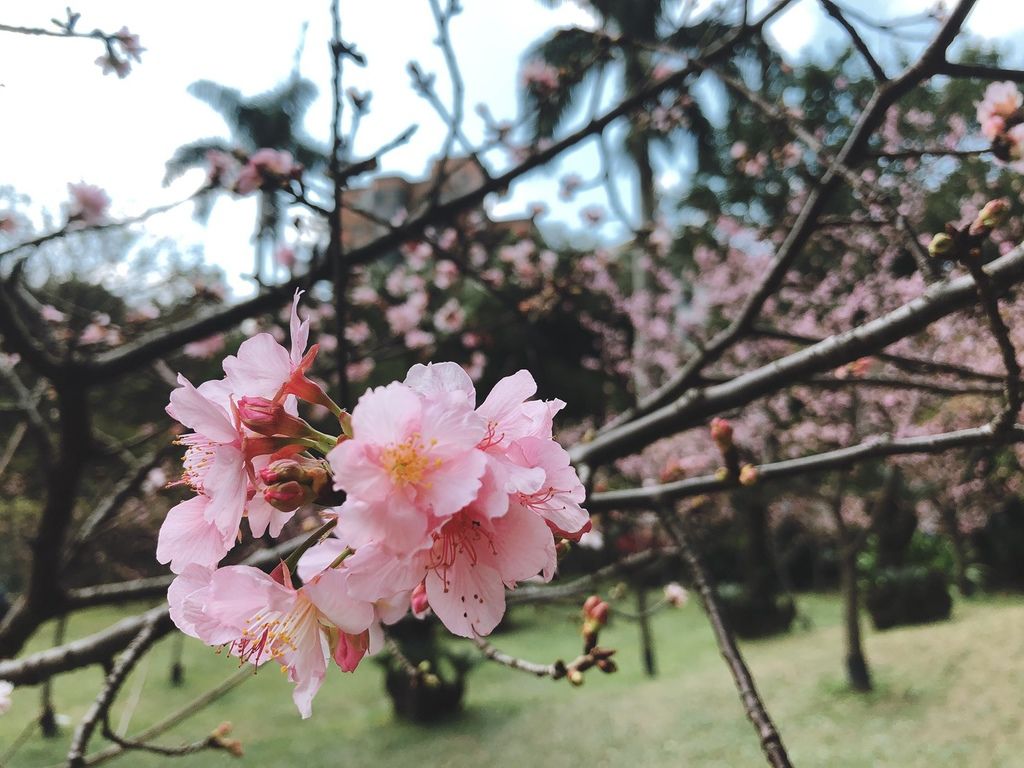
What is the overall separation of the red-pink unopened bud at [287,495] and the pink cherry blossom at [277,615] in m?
0.05

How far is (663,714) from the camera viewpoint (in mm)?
4820

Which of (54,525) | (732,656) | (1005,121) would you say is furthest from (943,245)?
(54,525)

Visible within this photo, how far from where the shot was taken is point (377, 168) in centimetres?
147

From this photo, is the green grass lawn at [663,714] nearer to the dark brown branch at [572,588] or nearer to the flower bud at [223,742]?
the dark brown branch at [572,588]

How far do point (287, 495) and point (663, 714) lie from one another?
5.15 m

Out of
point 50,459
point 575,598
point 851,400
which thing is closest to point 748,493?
point 851,400

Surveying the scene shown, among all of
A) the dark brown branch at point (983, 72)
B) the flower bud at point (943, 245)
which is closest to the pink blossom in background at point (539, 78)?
the dark brown branch at point (983, 72)

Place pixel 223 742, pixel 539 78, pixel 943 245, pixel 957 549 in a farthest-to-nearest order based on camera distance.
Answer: pixel 957 549
pixel 539 78
pixel 223 742
pixel 943 245

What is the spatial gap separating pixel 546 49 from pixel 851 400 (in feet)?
27.8

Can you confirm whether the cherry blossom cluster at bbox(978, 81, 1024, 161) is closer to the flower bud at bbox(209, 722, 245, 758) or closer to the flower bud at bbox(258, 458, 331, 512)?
the flower bud at bbox(258, 458, 331, 512)

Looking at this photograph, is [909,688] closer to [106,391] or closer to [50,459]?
[50,459]

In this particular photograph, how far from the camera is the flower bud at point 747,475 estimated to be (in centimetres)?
96

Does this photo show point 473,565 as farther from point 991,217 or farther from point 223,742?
point 223,742

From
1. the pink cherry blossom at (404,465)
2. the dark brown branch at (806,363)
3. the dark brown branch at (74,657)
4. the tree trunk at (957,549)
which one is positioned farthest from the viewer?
the tree trunk at (957,549)
